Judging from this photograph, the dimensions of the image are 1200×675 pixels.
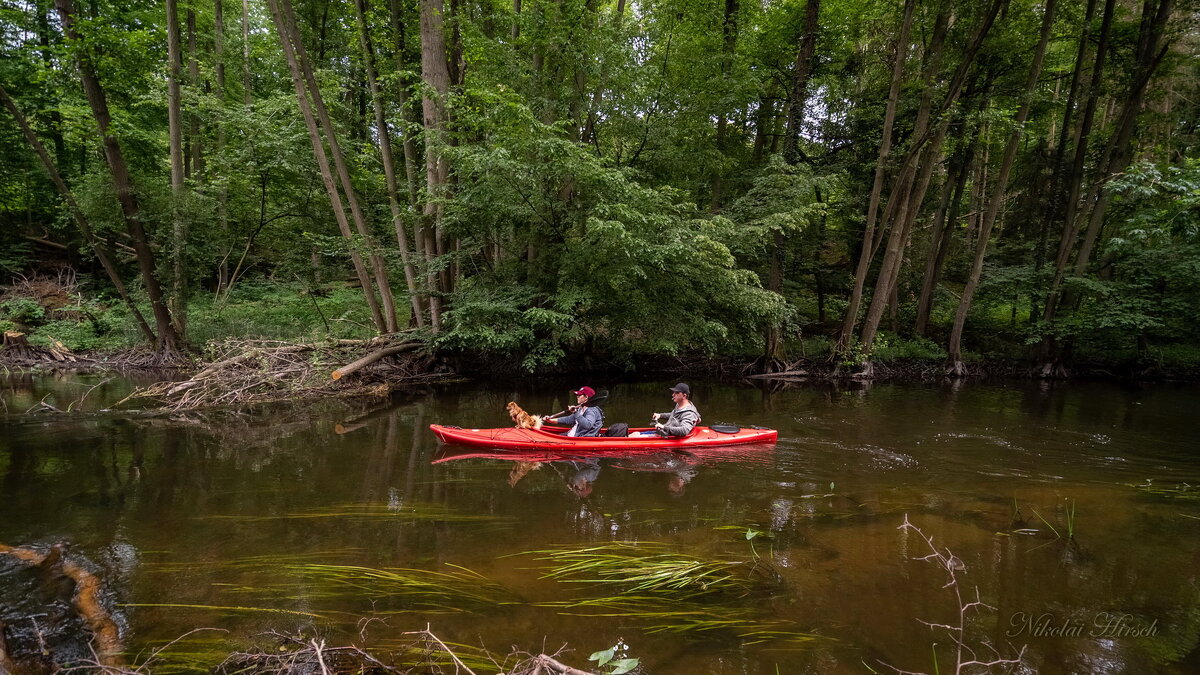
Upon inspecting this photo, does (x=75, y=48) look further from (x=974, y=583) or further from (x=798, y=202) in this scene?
(x=974, y=583)

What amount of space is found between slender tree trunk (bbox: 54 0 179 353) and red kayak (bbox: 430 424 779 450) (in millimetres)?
8304

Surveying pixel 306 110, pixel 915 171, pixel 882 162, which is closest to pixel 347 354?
pixel 306 110

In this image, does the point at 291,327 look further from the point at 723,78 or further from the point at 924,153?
the point at 924,153

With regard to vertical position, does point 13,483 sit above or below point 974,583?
below

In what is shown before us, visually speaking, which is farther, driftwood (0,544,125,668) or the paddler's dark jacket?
the paddler's dark jacket

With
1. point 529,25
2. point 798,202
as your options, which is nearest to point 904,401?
point 798,202

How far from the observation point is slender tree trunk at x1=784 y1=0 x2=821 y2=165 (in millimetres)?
12258

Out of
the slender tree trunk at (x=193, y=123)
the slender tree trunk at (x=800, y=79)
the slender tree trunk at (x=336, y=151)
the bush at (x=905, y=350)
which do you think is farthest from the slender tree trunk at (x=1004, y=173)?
the slender tree trunk at (x=193, y=123)

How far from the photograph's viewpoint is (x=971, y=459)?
281 inches

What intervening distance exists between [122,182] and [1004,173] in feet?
61.5

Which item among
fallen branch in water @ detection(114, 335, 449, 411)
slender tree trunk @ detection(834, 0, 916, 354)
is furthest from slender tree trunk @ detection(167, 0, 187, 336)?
slender tree trunk @ detection(834, 0, 916, 354)

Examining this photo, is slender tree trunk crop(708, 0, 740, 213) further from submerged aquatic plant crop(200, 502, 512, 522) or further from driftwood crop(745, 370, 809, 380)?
submerged aquatic plant crop(200, 502, 512, 522)

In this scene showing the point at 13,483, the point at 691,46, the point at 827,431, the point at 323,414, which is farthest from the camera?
the point at 691,46

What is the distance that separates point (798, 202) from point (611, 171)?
440 centimetres
